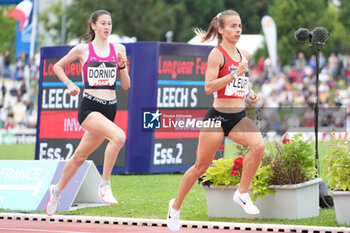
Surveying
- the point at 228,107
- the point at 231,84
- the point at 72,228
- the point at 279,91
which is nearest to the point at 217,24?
the point at 231,84

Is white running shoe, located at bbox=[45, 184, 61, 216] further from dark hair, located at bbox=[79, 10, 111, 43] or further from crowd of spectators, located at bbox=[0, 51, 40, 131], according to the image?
crowd of spectators, located at bbox=[0, 51, 40, 131]

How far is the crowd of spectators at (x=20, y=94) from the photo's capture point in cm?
3450

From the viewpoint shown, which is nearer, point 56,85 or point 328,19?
point 56,85

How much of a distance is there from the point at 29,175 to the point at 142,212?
1.87m

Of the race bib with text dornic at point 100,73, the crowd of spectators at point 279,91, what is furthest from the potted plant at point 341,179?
the crowd of spectators at point 279,91

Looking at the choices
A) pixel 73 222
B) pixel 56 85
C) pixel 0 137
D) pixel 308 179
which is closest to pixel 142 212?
pixel 73 222

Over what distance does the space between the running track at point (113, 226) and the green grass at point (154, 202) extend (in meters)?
0.49

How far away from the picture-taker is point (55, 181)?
11586 mm

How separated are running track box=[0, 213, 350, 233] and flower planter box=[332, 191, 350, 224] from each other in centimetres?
56

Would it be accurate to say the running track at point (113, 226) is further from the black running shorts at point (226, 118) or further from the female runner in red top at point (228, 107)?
the black running shorts at point (226, 118)

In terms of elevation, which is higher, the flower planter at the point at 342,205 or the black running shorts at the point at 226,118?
the black running shorts at the point at 226,118

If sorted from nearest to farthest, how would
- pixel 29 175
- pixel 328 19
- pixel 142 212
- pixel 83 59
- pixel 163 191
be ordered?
1. pixel 83 59
2. pixel 142 212
3. pixel 29 175
4. pixel 163 191
5. pixel 328 19

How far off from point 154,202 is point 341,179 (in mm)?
3701

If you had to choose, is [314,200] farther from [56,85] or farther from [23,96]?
[23,96]
